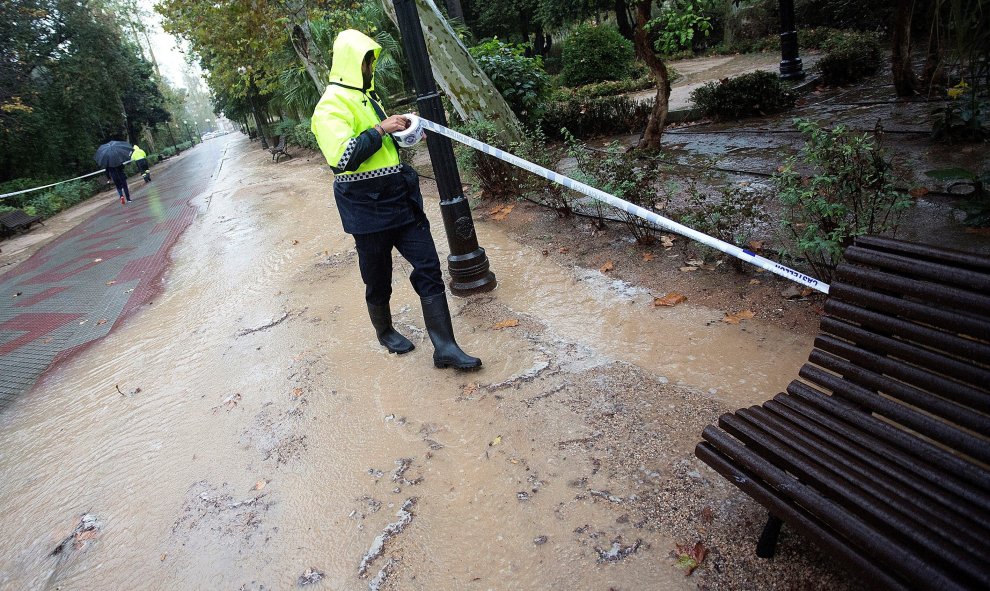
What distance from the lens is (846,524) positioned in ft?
5.29

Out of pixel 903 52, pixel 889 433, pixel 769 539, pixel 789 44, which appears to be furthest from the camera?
pixel 789 44

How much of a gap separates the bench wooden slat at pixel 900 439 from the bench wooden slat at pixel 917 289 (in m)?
0.41

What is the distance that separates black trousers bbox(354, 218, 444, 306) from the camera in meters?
3.60

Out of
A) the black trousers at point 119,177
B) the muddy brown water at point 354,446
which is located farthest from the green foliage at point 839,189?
the black trousers at point 119,177

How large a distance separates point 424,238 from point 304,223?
20.3 feet

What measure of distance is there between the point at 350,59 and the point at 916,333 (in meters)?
2.93

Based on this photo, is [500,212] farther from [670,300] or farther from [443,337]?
[443,337]

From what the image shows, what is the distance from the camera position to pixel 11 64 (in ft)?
71.6

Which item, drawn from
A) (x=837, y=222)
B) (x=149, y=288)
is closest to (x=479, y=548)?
(x=837, y=222)

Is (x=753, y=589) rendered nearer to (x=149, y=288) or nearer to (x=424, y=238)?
(x=424, y=238)

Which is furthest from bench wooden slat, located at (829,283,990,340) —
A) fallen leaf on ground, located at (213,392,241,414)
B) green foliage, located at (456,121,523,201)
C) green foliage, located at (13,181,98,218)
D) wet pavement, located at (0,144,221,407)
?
green foliage, located at (13,181,98,218)

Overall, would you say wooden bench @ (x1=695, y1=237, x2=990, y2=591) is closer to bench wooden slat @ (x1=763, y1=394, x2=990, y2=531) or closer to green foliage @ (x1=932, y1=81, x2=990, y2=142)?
bench wooden slat @ (x1=763, y1=394, x2=990, y2=531)

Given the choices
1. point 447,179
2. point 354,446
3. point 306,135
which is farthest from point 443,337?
point 306,135

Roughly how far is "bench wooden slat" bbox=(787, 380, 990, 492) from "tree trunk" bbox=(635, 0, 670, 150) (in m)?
5.04
